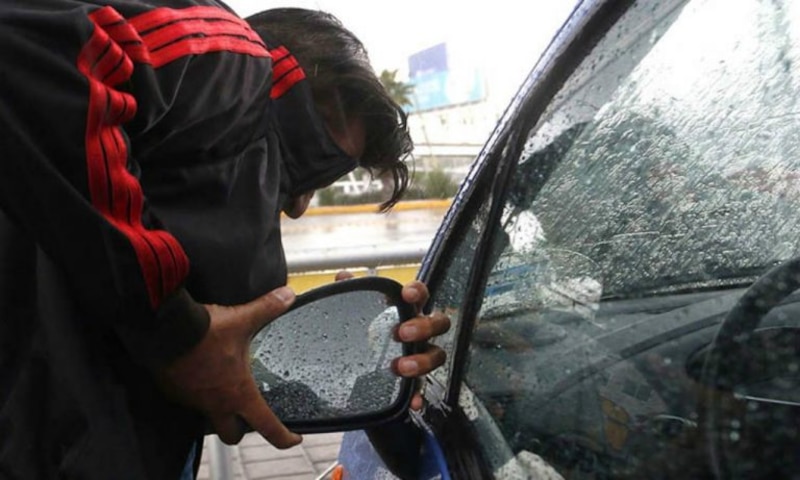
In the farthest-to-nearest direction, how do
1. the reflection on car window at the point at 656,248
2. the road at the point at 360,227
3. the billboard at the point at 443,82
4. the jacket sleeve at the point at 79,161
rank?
1. the billboard at the point at 443,82
2. the road at the point at 360,227
3. the reflection on car window at the point at 656,248
4. the jacket sleeve at the point at 79,161

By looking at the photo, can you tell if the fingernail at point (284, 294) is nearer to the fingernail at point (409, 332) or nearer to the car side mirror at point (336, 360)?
A: the car side mirror at point (336, 360)

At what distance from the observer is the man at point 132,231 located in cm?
106

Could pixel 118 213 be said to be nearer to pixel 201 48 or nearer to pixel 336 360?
pixel 201 48

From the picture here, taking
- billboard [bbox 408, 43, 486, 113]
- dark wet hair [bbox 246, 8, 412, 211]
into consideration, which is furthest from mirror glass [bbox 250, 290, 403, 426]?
billboard [bbox 408, 43, 486, 113]

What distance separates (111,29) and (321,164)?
1.62 ft

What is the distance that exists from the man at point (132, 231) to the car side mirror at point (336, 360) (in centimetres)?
15

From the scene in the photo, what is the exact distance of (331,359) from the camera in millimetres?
1672

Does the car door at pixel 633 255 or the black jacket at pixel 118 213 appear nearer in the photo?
the black jacket at pixel 118 213

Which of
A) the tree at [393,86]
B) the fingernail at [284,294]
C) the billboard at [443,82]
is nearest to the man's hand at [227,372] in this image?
the fingernail at [284,294]

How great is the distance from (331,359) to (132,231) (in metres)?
0.64

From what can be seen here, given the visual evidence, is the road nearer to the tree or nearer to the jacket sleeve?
the tree

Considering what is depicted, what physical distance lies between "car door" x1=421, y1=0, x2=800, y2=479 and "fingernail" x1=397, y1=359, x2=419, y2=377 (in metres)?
0.13

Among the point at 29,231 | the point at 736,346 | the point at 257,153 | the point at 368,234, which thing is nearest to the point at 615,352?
the point at 736,346

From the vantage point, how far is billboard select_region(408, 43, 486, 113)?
24000mm
